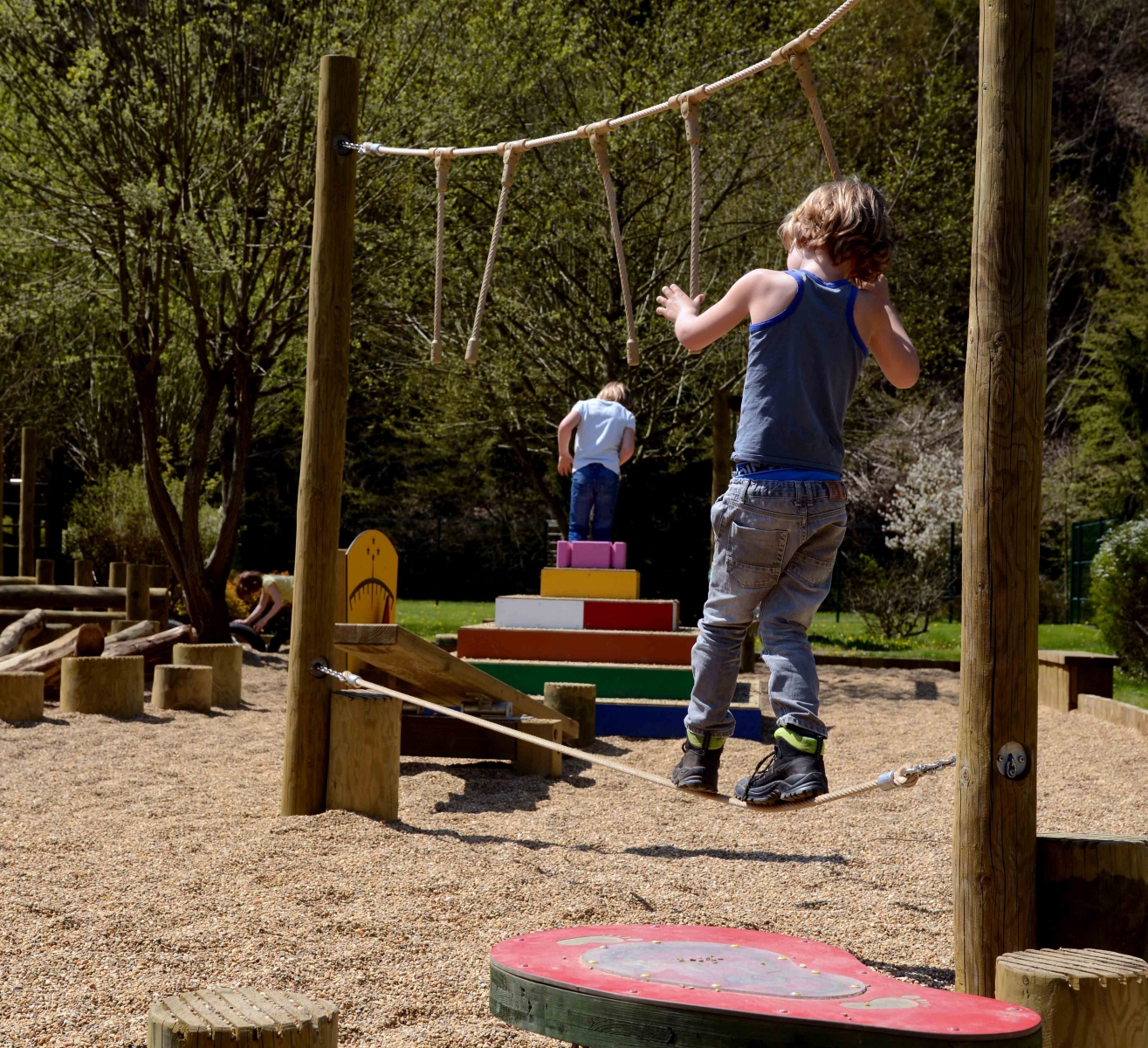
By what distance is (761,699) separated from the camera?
9.01 meters

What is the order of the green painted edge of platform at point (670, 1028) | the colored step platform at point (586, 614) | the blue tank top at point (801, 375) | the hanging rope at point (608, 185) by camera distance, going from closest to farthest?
1. the green painted edge of platform at point (670, 1028)
2. the blue tank top at point (801, 375)
3. the hanging rope at point (608, 185)
4. the colored step platform at point (586, 614)

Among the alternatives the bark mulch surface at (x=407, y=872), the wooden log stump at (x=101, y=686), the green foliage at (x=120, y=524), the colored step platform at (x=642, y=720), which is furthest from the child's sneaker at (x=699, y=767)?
the green foliage at (x=120, y=524)

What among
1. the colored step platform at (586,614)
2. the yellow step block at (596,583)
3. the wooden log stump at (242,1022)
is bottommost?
the wooden log stump at (242,1022)

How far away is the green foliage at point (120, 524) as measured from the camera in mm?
16359

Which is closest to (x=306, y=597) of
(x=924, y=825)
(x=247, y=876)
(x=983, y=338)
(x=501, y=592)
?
(x=247, y=876)

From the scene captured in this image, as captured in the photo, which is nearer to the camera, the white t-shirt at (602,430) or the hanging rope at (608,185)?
the hanging rope at (608,185)

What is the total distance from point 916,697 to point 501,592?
49.0ft

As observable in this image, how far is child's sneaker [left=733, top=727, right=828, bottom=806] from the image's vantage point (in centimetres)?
342

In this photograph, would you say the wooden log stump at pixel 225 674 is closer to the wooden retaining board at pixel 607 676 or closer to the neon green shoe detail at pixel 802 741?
the wooden retaining board at pixel 607 676

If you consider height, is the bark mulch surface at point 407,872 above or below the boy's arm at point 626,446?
below

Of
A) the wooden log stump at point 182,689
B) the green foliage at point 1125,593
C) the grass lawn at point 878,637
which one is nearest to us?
the wooden log stump at point 182,689

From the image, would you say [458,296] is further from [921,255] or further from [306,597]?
[306,597]

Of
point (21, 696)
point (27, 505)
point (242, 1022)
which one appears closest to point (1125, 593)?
point (21, 696)

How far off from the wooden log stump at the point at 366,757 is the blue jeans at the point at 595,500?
5.22 m
